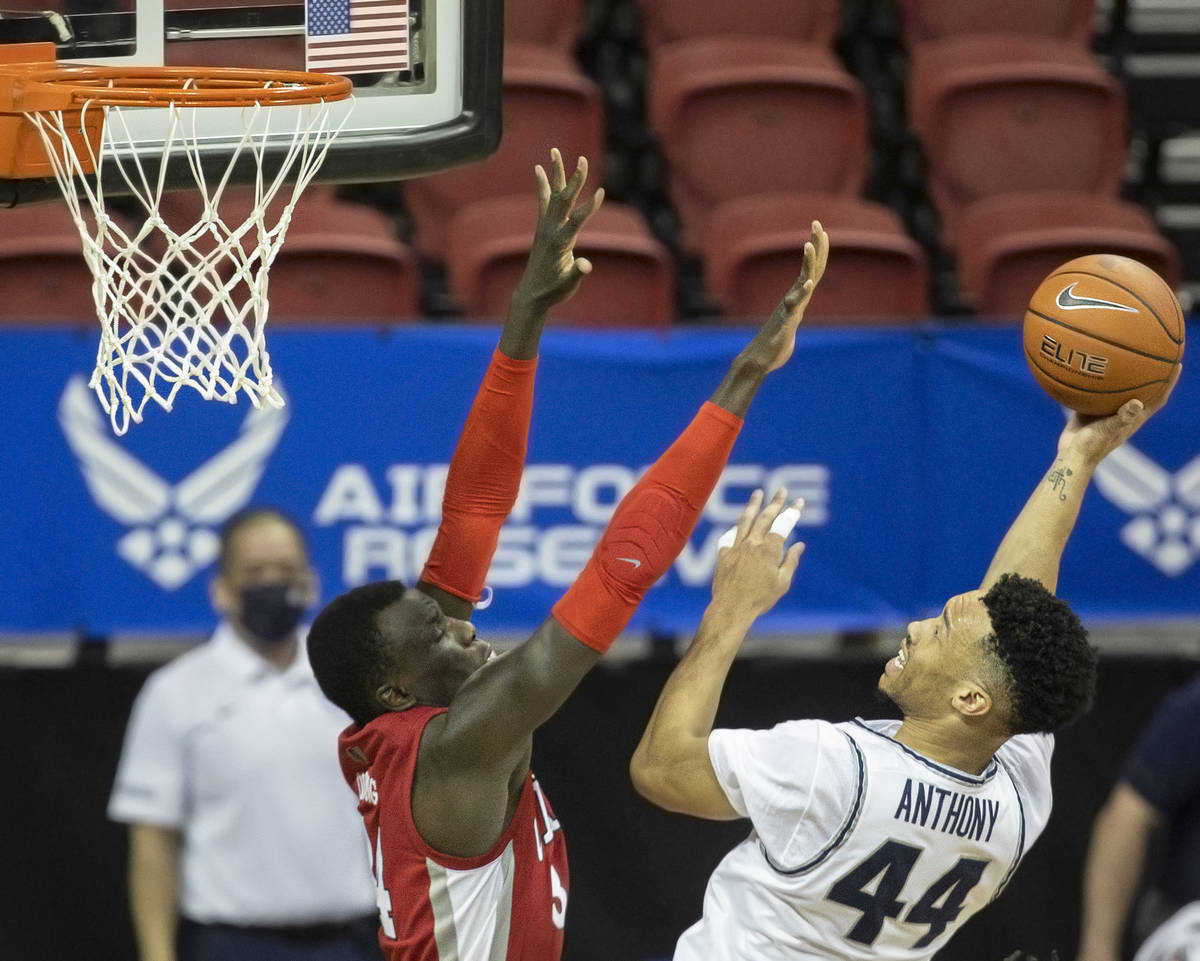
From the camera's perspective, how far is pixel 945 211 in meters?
7.11

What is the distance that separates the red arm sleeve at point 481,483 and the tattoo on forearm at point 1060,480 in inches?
39.6

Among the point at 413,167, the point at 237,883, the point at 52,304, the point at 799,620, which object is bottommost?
the point at 237,883

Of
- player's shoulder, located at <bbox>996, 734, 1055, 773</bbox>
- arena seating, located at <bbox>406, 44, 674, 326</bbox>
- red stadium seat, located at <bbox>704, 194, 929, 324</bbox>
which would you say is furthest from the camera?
red stadium seat, located at <bbox>704, 194, 929, 324</bbox>

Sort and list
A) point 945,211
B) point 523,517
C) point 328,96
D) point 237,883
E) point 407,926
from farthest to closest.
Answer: point 945,211, point 523,517, point 237,883, point 328,96, point 407,926

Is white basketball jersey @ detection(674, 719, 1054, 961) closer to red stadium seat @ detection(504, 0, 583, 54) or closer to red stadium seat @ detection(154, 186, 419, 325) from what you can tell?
red stadium seat @ detection(154, 186, 419, 325)

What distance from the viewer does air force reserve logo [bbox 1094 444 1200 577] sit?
5.20 m

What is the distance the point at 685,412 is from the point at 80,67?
207cm

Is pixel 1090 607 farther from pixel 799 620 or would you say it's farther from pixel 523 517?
pixel 523 517

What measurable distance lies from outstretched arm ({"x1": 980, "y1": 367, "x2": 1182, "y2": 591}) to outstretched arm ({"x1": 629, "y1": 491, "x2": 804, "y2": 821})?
1.44 ft

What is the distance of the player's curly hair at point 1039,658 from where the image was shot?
115 inches

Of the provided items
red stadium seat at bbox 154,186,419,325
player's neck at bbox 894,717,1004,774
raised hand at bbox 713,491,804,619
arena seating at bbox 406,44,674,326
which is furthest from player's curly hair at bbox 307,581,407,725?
arena seating at bbox 406,44,674,326

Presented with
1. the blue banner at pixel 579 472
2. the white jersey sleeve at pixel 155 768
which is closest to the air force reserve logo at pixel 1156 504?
the blue banner at pixel 579 472

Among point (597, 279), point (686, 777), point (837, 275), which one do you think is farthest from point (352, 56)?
point (837, 275)

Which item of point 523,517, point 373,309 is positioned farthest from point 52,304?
point 523,517
